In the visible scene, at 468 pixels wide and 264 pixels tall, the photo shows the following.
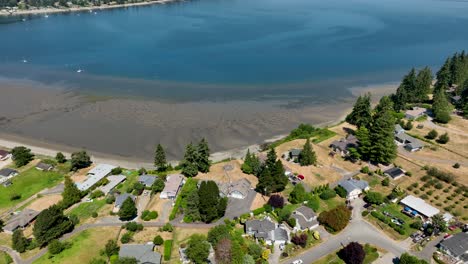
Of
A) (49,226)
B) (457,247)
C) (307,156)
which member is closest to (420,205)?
(457,247)

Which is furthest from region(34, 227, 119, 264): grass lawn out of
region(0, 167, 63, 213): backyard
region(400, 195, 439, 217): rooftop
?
region(400, 195, 439, 217): rooftop

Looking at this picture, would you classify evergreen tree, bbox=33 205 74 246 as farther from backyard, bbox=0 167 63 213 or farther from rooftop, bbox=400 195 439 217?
rooftop, bbox=400 195 439 217

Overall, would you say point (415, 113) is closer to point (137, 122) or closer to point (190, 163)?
point (190, 163)

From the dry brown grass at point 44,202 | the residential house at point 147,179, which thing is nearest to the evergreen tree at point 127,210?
the residential house at point 147,179

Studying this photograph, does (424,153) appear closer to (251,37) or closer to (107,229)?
(107,229)

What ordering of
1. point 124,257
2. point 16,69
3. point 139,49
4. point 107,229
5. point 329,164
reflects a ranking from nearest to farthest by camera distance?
1. point 124,257
2. point 107,229
3. point 329,164
4. point 16,69
5. point 139,49

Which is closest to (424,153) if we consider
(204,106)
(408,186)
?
(408,186)
